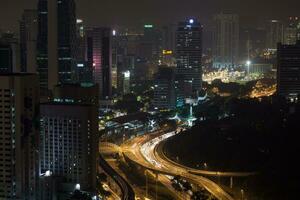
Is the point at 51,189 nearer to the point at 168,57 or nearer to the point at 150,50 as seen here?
the point at 168,57

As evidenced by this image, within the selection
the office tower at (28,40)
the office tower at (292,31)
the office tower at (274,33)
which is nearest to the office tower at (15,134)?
the office tower at (28,40)

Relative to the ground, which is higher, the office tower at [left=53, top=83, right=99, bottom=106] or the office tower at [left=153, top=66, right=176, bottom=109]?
the office tower at [left=53, top=83, right=99, bottom=106]

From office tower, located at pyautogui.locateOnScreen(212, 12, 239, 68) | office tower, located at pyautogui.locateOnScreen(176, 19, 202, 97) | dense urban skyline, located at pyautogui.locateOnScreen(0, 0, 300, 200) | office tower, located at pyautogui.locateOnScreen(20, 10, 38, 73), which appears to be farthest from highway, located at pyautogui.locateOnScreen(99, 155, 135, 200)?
office tower, located at pyautogui.locateOnScreen(212, 12, 239, 68)

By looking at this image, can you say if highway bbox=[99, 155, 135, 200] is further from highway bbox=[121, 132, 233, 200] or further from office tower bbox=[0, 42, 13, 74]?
office tower bbox=[0, 42, 13, 74]

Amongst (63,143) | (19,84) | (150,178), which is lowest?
→ (150,178)

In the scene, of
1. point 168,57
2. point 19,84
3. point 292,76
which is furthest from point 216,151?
point 168,57
